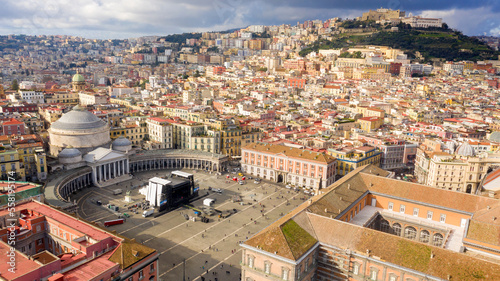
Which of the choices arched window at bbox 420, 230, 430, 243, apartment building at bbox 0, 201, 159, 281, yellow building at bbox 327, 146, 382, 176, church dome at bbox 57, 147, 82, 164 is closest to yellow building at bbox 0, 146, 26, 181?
church dome at bbox 57, 147, 82, 164

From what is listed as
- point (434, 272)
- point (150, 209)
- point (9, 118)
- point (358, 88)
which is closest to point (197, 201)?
point (150, 209)

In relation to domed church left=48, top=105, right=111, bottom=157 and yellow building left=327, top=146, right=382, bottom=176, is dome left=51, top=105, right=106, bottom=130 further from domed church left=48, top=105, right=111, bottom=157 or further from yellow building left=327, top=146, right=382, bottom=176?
yellow building left=327, top=146, right=382, bottom=176

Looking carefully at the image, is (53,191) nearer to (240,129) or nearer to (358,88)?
(240,129)

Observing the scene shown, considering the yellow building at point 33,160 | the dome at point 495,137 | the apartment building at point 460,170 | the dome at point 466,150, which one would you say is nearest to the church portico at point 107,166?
the yellow building at point 33,160

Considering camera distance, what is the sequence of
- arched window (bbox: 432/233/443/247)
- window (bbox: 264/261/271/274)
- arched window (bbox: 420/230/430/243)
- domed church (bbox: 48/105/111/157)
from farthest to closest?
domed church (bbox: 48/105/111/157)
arched window (bbox: 420/230/430/243)
arched window (bbox: 432/233/443/247)
window (bbox: 264/261/271/274)

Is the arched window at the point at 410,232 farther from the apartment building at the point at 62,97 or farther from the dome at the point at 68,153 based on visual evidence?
the apartment building at the point at 62,97
